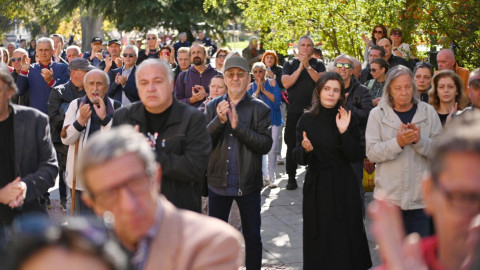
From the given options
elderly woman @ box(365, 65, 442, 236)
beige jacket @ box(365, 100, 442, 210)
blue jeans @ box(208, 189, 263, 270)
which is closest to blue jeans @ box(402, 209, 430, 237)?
elderly woman @ box(365, 65, 442, 236)

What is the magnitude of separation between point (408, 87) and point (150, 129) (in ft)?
8.23

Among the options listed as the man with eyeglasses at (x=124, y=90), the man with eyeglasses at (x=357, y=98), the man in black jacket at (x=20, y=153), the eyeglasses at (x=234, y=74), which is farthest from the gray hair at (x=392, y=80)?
the man with eyeglasses at (x=124, y=90)

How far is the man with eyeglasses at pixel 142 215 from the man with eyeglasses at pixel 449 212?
571 millimetres

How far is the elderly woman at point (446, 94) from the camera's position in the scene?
7.34 m

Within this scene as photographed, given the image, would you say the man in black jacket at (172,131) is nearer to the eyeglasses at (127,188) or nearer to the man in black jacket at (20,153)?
the man in black jacket at (20,153)

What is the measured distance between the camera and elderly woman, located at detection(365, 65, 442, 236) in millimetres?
6422

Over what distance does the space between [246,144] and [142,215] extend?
163 inches

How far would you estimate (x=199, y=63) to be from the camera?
10.6 m

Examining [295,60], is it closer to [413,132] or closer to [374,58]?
[374,58]

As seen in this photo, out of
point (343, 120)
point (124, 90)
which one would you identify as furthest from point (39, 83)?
point (343, 120)

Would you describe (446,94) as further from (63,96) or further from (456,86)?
(63,96)

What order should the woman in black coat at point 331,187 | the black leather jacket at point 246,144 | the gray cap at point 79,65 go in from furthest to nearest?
1. the gray cap at point 79,65
2. the woman in black coat at point 331,187
3. the black leather jacket at point 246,144

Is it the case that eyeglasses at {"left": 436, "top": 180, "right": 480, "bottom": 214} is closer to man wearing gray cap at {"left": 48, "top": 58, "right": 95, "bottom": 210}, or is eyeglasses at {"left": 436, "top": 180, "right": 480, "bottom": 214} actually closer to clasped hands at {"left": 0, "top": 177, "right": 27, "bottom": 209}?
clasped hands at {"left": 0, "top": 177, "right": 27, "bottom": 209}

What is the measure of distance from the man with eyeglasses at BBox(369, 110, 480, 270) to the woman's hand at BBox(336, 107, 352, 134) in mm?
4237
